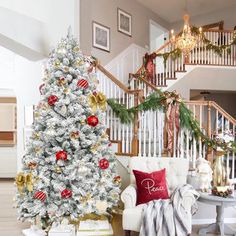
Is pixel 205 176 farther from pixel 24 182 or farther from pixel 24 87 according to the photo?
pixel 24 87

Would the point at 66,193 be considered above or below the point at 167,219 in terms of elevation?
above

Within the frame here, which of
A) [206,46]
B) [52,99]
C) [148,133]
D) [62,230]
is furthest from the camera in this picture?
[206,46]

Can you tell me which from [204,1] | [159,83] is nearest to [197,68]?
[159,83]

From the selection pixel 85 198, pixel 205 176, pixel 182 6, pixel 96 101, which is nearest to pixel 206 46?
pixel 182 6

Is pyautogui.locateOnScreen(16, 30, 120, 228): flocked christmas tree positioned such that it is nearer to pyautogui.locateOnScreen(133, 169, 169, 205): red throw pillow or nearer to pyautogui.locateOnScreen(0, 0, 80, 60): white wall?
pyautogui.locateOnScreen(133, 169, 169, 205): red throw pillow

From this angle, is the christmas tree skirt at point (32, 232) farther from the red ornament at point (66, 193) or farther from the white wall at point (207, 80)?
the white wall at point (207, 80)

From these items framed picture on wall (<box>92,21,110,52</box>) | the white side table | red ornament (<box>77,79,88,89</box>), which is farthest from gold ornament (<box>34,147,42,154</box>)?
framed picture on wall (<box>92,21,110,52</box>)

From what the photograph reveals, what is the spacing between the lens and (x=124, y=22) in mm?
9055

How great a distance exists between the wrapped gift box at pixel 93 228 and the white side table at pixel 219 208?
1.26 metres

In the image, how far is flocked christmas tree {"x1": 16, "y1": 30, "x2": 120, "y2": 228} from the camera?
12.9ft

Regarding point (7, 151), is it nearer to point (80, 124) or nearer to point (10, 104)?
point (10, 104)

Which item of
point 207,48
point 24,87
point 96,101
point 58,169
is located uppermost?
point 207,48

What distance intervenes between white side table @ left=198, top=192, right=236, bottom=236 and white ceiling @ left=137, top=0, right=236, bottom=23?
7580 mm

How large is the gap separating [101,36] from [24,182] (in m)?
5.13
